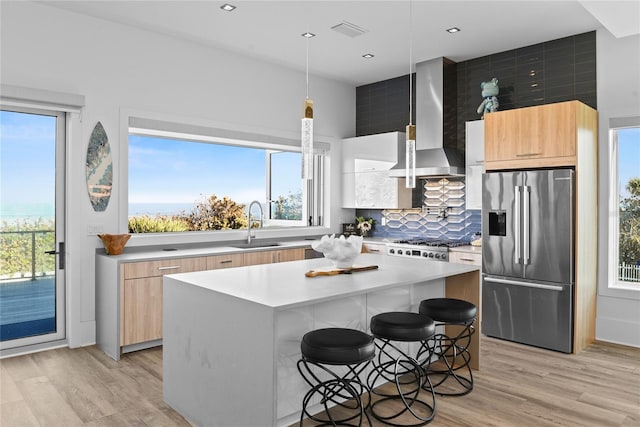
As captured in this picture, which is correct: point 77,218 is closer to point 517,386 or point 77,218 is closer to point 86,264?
point 86,264

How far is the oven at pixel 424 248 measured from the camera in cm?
509

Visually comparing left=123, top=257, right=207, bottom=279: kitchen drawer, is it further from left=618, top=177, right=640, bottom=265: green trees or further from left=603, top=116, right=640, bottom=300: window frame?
left=618, top=177, right=640, bottom=265: green trees

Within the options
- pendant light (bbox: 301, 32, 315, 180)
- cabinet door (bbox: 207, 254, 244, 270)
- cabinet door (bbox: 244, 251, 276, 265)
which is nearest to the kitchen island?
pendant light (bbox: 301, 32, 315, 180)

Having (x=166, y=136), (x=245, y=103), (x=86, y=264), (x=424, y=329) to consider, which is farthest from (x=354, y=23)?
(x=86, y=264)

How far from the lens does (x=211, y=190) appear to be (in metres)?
6.69

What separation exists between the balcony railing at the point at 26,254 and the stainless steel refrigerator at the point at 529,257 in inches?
163

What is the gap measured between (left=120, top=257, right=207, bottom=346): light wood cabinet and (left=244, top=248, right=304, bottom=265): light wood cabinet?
75cm

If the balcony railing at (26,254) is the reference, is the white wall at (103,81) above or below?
above

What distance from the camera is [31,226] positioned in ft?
13.6

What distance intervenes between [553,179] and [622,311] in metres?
1.47

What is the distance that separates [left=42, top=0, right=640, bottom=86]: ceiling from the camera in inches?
157

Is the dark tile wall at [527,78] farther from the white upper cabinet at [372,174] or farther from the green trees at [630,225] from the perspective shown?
the green trees at [630,225]

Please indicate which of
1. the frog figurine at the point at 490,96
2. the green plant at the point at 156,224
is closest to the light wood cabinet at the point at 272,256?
the green plant at the point at 156,224

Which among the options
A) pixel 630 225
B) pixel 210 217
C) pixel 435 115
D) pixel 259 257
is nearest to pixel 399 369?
pixel 259 257
